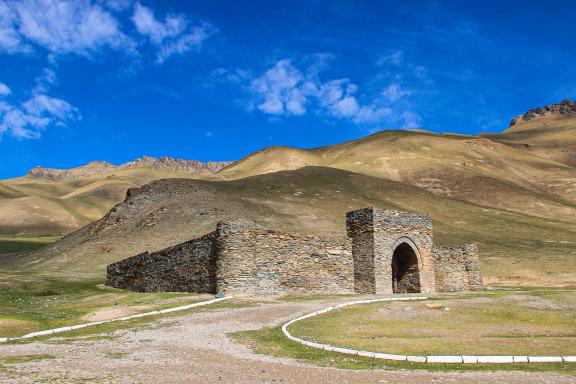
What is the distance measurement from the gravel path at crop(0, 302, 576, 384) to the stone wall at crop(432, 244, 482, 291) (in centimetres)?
2380

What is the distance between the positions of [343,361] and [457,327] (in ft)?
20.1

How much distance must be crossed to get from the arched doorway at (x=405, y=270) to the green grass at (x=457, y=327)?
1062 cm

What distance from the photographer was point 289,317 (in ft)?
63.2

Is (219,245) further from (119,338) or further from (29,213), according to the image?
(29,213)

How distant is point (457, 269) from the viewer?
3681 centimetres

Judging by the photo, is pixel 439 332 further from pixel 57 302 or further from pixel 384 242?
pixel 57 302

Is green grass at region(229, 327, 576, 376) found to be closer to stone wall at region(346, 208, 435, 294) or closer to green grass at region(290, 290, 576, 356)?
green grass at region(290, 290, 576, 356)

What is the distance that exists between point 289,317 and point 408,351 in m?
7.27

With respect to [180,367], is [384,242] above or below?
above

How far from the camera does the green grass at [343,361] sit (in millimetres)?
10742

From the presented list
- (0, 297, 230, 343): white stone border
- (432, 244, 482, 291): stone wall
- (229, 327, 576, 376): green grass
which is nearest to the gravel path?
(229, 327, 576, 376): green grass

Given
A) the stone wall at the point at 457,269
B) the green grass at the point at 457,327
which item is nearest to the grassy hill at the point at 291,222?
the stone wall at the point at 457,269

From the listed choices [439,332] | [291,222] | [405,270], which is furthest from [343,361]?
[291,222]

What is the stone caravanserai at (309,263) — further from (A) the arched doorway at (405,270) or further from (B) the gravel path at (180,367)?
(B) the gravel path at (180,367)
